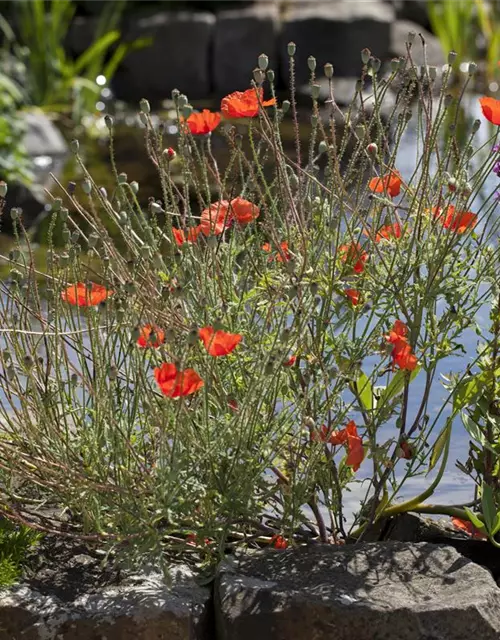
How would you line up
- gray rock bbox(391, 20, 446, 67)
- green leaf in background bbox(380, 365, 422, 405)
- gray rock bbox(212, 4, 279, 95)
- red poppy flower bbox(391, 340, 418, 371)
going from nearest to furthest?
red poppy flower bbox(391, 340, 418, 371), green leaf in background bbox(380, 365, 422, 405), gray rock bbox(212, 4, 279, 95), gray rock bbox(391, 20, 446, 67)

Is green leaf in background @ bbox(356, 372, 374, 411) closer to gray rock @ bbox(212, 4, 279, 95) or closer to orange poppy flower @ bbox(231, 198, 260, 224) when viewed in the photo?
orange poppy flower @ bbox(231, 198, 260, 224)

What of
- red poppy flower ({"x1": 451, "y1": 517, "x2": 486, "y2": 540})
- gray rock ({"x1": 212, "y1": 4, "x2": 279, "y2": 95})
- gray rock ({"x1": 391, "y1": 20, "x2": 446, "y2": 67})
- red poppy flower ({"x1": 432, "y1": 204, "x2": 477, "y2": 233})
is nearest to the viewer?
red poppy flower ({"x1": 432, "y1": 204, "x2": 477, "y2": 233})

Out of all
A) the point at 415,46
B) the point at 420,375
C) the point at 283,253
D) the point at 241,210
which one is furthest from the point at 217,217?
the point at 415,46

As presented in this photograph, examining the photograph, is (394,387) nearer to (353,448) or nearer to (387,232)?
(353,448)

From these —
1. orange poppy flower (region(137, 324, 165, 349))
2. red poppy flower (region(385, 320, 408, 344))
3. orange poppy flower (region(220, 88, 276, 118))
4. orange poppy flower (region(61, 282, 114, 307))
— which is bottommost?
red poppy flower (region(385, 320, 408, 344))

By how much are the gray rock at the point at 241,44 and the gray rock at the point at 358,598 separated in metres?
10.6

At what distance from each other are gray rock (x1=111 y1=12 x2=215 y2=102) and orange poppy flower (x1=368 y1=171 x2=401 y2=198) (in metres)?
10.2

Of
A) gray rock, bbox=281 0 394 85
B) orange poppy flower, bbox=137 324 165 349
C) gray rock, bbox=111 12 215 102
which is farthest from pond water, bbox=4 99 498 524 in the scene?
gray rock, bbox=281 0 394 85

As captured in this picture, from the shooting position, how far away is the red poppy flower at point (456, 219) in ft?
9.84

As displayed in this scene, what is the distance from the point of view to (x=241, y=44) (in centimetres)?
1317

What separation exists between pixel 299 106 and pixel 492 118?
32.4 ft

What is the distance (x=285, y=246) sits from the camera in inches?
128

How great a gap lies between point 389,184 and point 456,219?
10.4 inches

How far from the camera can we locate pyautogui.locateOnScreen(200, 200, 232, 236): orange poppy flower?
3027 millimetres
